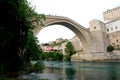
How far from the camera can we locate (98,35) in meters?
53.0

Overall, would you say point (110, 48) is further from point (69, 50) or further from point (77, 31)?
point (69, 50)

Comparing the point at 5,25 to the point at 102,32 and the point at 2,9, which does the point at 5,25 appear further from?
the point at 102,32

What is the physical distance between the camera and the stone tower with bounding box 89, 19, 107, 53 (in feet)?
172

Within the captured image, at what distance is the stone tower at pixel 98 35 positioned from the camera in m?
52.3

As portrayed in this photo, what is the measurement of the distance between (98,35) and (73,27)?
29.1 ft

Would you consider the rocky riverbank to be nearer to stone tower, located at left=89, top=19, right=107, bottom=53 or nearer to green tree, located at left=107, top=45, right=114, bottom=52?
stone tower, located at left=89, top=19, right=107, bottom=53

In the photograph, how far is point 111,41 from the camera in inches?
2141

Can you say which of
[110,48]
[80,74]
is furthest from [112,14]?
[80,74]

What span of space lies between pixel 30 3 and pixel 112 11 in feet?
158

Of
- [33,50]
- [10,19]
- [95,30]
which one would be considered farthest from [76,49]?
[10,19]

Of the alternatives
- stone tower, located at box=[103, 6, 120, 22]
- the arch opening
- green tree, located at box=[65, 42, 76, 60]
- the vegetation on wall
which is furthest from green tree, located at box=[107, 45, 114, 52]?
the vegetation on wall

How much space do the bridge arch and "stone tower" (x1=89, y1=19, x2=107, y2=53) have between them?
1948 millimetres

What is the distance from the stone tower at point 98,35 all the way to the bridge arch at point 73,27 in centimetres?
195

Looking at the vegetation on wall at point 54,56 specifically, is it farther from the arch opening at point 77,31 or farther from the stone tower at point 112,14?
the arch opening at point 77,31
